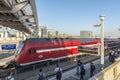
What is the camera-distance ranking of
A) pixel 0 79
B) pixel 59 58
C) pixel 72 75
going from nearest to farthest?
1. pixel 0 79
2. pixel 72 75
3. pixel 59 58

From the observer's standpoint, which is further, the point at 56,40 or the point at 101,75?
the point at 56,40

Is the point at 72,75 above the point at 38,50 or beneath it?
beneath

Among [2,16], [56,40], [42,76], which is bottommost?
[42,76]

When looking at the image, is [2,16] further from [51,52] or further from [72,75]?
[72,75]

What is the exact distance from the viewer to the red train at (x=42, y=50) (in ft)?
61.9

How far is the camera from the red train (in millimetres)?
18859

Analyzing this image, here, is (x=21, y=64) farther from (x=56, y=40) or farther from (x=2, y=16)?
(x=56, y=40)

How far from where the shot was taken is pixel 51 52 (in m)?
23.2

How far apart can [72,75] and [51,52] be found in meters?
7.34

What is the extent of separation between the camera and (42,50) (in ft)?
70.2

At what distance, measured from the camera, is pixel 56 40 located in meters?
25.0

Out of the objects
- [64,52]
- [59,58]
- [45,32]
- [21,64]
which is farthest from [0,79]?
[45,32]

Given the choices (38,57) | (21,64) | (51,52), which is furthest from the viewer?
(51,52)

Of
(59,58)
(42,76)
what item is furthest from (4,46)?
(42,76)
